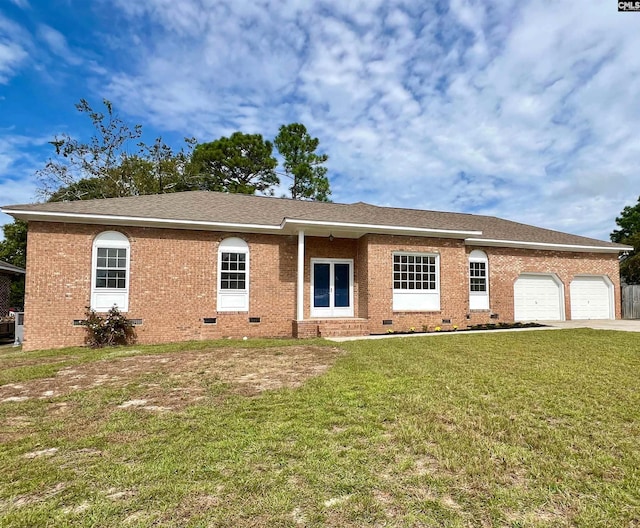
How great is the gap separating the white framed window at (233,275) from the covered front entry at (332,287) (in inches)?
97.5

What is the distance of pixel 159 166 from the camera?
28.1 m

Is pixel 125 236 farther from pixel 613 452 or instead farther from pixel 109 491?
pixel 613 452

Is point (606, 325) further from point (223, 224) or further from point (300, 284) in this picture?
point (223, 224)

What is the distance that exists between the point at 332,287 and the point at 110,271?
7411 millimetres

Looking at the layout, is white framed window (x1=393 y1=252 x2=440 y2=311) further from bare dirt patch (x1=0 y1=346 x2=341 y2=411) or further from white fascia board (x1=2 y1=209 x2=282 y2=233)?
bare dirt patch (x1=0 y1=346 x2=341 y2=411)

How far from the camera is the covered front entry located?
42.5ft

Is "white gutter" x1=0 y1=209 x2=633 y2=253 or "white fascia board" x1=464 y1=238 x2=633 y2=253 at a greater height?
"white gutter" x1=0 y1=209 x2=633 y2=253

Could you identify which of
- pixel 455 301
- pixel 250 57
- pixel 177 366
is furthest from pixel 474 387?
pixel 250 57

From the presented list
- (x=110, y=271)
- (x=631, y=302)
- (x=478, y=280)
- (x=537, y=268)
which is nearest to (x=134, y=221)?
(x=110, y=271)

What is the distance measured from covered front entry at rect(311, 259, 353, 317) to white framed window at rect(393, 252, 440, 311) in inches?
70.1

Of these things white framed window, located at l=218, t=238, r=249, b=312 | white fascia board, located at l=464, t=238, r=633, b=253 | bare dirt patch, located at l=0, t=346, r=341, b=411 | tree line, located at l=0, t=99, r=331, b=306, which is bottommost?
bare dirt patch, located at l=0, t=346, r=341, b=411

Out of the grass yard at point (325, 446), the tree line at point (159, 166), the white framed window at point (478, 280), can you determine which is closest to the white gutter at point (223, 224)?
the white framed window at point (478, 280)

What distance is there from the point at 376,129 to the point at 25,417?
49.3 ft

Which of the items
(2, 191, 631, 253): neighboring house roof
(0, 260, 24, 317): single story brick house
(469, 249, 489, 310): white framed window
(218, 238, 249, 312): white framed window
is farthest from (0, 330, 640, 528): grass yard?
(0, 260, 24, 317): single story brick house
